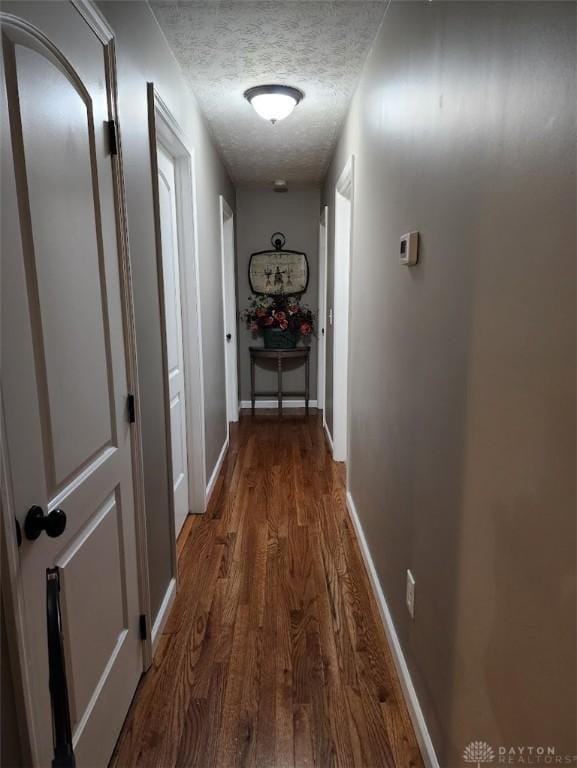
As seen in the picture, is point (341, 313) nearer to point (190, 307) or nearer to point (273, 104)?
point (190, 307)

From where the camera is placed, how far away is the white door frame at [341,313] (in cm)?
344

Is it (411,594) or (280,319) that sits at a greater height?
(280,319)

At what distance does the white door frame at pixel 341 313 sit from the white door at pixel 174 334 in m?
1.18

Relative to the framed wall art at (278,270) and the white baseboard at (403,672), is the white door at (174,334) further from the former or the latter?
the framed wall art at (278,270)

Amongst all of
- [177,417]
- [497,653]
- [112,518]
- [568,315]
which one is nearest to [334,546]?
[177,417]

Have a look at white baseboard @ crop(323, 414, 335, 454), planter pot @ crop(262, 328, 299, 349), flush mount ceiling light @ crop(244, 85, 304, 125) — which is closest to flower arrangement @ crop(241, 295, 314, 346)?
planter pot @ crop(262, 328, 299, 349)

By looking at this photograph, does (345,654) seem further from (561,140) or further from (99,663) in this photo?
(561,140)

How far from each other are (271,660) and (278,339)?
367 centimetres

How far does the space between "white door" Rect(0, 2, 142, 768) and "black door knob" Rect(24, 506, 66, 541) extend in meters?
0.01

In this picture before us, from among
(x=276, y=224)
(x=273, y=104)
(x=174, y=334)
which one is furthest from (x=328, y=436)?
(x=273, y=104)

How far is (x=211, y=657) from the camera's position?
5.84 ft

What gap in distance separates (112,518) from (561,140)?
1406 mm

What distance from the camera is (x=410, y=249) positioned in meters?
1.48

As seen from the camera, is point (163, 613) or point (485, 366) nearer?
point (485, 366)
